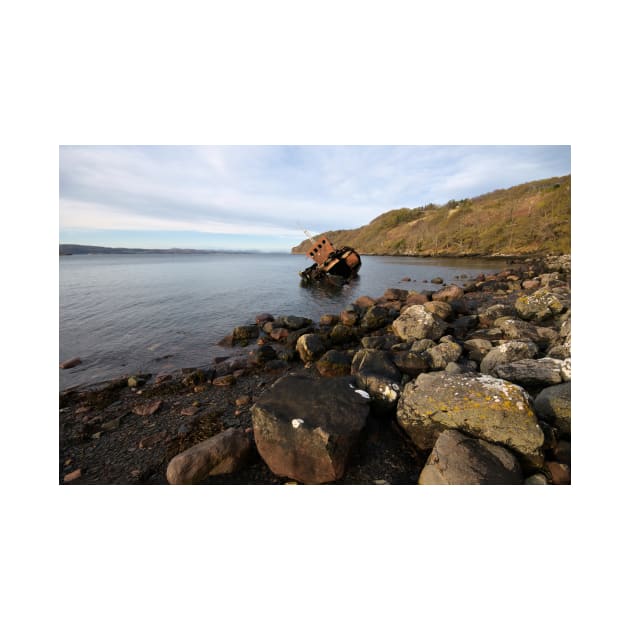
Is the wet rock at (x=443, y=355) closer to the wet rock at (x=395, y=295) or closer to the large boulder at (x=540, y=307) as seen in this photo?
the large boulder at (x=540, y=307)

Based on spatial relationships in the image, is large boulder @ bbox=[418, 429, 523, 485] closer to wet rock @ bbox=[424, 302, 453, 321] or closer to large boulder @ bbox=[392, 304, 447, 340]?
large boulder @ bbox=[392, 304, 447, 340]

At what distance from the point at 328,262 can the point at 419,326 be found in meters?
22.7

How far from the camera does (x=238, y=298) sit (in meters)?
18.4

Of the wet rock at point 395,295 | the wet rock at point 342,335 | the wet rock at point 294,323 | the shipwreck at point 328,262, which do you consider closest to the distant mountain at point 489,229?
the shipwreck at point 328,262

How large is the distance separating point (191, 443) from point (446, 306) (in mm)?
10289

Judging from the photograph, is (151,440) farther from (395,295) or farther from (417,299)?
(395,295)

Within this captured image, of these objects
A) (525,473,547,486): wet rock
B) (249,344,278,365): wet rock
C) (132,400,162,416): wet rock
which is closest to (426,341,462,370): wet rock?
(525,473,547,486): wet rock

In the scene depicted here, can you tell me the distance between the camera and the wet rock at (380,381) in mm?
4508

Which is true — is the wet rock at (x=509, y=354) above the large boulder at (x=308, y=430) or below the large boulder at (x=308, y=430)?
above

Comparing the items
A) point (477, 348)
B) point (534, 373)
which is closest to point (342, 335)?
point (477, 348)

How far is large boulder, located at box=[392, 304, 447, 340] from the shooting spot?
8.45 m

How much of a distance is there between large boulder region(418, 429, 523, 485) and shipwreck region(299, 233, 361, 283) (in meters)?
26.8

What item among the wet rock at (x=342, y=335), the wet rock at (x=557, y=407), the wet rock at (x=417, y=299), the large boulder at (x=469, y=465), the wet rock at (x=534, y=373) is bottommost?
the large boulder at (x=469, y=465)

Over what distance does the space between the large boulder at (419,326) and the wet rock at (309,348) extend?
2.83 meters
